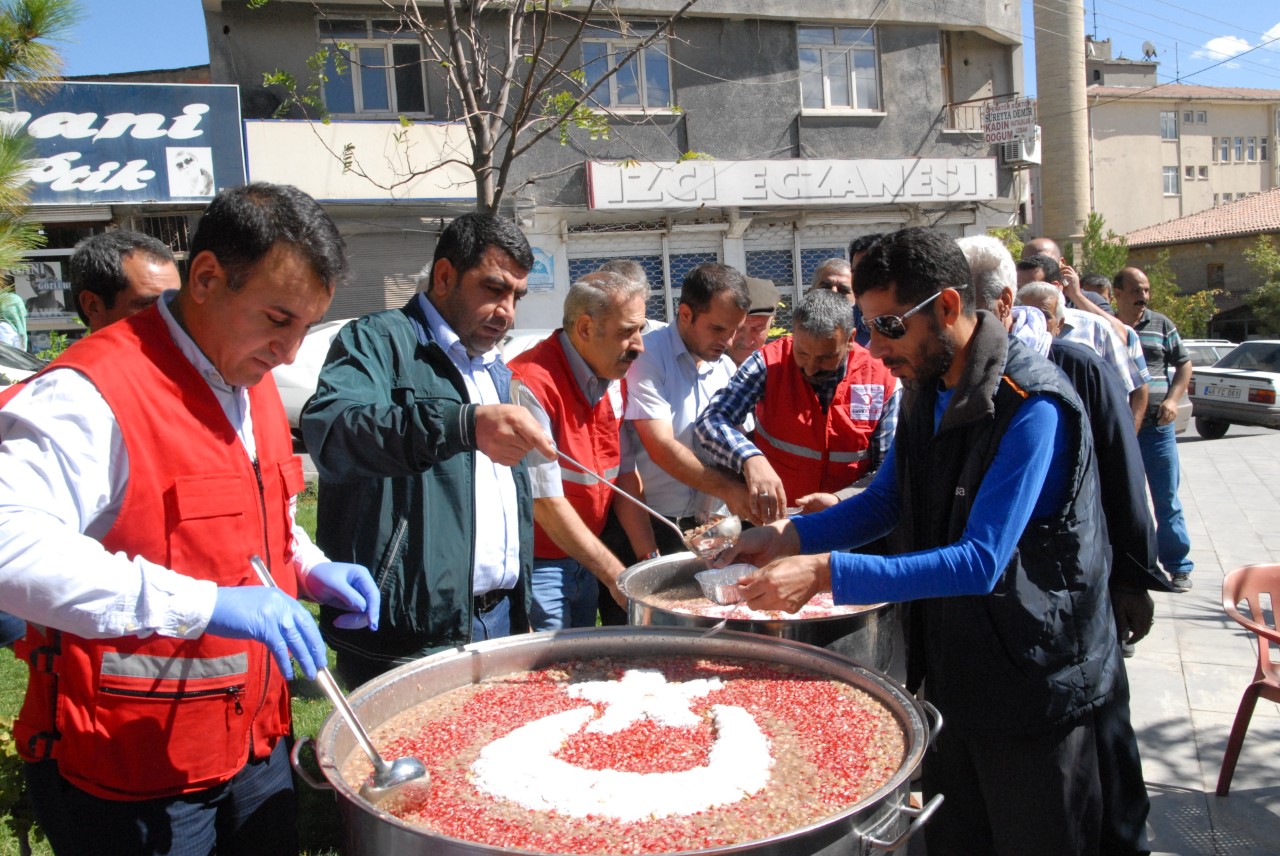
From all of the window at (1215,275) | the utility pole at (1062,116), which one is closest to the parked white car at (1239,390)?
the utility pole at (1062,116)

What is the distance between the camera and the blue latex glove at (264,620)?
1642 millimetres

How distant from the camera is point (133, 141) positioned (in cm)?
1302

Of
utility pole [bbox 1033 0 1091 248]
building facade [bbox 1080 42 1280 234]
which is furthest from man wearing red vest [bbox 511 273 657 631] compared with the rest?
building facade [bbox 1080 42 1280 234]

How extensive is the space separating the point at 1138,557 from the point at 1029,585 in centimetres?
87

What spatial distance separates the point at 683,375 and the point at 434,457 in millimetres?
2130

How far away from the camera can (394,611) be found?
96.7 inches

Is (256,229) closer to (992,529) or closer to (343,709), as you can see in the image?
(343,709)

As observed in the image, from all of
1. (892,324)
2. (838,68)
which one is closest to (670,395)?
(892,324)

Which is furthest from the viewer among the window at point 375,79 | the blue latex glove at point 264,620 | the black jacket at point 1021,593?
the window at point 375,79

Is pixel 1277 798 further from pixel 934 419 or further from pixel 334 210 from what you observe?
pixel 334 210

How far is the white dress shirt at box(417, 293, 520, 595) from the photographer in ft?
8.76

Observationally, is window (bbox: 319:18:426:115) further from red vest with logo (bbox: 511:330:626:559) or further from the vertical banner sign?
red vest with logo (bbox: 511:330:626:559)

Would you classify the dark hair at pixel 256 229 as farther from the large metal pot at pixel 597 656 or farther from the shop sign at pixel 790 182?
the shop sign at pixel 790 182

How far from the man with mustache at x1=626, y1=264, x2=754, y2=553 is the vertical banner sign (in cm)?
1143
